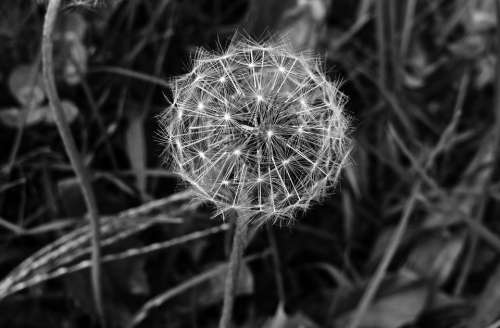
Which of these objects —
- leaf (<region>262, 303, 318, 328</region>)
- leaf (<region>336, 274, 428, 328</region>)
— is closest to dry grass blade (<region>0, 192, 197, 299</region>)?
leaf (<region>262, 303, 318, 328</region>)

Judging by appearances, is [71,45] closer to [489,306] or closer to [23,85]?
[23,85]

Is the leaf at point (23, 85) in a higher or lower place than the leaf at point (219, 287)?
higher

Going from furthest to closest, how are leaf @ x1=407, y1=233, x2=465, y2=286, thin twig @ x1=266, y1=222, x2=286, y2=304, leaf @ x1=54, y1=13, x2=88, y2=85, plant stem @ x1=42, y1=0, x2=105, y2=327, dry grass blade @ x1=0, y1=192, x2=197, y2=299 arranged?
leaf @ x1=407, y1=233, x2=465, y2=286 → leaf @ x1=54, y1=13, x2=88, y2=85 → thin twig @ x1=266, y1=222, x2=286, y2=304 → dry grass blade @ x1=0, y1=192, x2=197, y2=299 → plant stem @ x1=42, y1=0, x2=105, y2=327

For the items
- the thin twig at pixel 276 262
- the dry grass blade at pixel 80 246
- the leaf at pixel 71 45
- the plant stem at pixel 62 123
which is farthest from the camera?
the leaf at pixel 71 45

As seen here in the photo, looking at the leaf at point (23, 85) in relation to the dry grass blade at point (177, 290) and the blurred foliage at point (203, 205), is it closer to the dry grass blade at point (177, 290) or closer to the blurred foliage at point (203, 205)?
the blurred foliage at point (203, 205)

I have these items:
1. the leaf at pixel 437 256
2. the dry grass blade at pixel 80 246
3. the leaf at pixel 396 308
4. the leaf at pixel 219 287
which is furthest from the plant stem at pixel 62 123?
the leaf at pixel 437 256

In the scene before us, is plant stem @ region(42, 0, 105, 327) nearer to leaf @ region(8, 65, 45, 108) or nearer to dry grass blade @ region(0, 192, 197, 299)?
dry grass blade @ region(0, 192, 197, 299)
